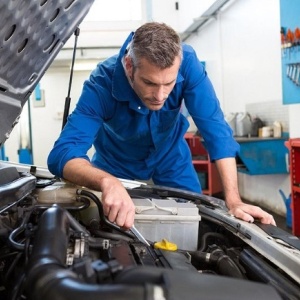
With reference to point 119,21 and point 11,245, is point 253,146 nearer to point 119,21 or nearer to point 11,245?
point 11,245

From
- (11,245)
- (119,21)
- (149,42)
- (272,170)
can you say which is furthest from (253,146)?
(119,21)

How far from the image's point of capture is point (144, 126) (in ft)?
5.48

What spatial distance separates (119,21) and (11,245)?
5.94m

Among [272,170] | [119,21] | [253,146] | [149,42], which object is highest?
[119,21]

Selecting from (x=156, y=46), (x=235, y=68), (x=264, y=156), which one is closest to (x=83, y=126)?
(x=156, y=46)

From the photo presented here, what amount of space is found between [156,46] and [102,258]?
2.32ft

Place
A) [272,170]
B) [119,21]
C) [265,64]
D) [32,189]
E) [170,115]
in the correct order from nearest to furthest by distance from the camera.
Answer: [32,189], [170,115], [272,170], [265,64], [119,21]

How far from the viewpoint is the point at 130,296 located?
0.47 m

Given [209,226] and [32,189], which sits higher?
[32,189]

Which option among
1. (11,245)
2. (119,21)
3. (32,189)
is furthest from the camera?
(119,21)

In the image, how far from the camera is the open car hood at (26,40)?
785 mm

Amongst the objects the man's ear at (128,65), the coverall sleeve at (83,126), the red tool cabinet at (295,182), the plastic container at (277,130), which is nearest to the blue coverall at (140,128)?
the coverall sleeve at (83,126)

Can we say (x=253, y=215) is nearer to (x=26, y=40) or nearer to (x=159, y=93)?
(x=159, y=93)

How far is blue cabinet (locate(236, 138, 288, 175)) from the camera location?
136 inches
